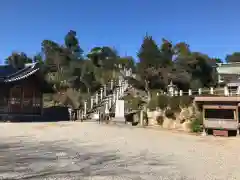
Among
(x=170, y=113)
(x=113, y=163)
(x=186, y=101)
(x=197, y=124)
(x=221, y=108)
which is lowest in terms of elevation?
(x=113, y=163)

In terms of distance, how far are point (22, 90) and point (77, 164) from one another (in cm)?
1878

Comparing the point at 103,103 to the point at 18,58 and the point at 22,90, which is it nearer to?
the point at 22,90

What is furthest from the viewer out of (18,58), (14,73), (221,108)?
(18,58)

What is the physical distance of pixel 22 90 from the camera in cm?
2447

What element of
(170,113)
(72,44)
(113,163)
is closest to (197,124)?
(170,113)

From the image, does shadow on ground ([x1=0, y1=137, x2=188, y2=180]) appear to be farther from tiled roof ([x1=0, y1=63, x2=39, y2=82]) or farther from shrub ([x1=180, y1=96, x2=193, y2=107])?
tiled roof ([x1=0, y1=63, x2=39, y2=82])

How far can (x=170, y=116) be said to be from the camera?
19797mm

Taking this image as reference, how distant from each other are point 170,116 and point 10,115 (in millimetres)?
14136

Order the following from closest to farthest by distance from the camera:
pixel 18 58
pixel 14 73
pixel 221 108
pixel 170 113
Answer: pixel 221 108 → pixel 170 113 → pixel 14 73 → pixel 18 58

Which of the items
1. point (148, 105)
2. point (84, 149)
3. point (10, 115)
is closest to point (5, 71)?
point (10, 115)

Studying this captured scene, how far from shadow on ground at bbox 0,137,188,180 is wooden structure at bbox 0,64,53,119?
14.4 m

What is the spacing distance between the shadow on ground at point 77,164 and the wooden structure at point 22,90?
47.1 feet

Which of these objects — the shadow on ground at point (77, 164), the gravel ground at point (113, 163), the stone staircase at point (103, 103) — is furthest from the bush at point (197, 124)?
the shadow on ground at point (77, 164)

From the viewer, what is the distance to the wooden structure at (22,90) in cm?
2334
